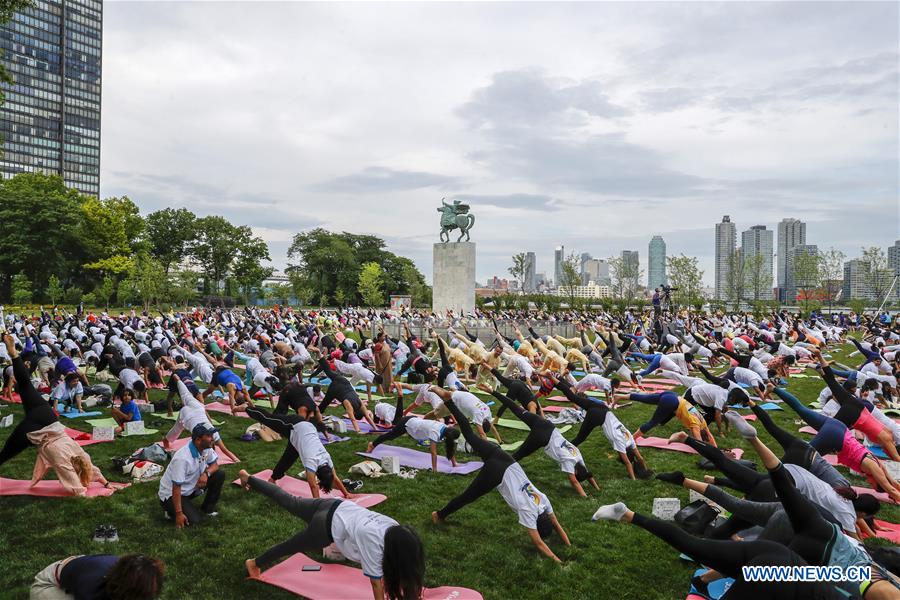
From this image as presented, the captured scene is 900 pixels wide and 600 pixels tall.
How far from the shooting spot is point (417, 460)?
31.8 feet

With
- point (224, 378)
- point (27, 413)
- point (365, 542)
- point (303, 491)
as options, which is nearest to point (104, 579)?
point (365, 542)

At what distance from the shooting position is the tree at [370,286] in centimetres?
6688

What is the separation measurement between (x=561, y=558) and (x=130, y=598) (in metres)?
4.30

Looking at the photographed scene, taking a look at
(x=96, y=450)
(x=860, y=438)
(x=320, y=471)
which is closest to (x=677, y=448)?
(x=860, y=438)

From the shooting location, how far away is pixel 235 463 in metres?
9.26

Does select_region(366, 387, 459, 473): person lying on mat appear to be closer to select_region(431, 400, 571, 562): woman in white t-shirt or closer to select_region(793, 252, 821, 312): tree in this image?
select_region(431, 400, 571, 562): woman in white t-shirt

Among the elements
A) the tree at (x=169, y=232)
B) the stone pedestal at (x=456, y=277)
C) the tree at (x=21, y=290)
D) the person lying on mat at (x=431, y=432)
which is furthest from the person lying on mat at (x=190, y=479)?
the tree at (x=169, y=232)

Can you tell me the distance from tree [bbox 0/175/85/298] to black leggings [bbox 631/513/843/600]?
62492 mm

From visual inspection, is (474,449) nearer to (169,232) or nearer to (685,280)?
(685,280)

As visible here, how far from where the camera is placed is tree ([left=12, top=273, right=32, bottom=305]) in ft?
162

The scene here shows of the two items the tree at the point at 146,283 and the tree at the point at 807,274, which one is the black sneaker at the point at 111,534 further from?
the tree at the point at 807,274

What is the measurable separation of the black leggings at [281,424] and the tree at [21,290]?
53659mm

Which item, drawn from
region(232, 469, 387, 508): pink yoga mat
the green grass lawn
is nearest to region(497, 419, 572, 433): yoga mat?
the green grass lawn

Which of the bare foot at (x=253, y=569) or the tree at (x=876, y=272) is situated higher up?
the tree at (x=876, y=272)
